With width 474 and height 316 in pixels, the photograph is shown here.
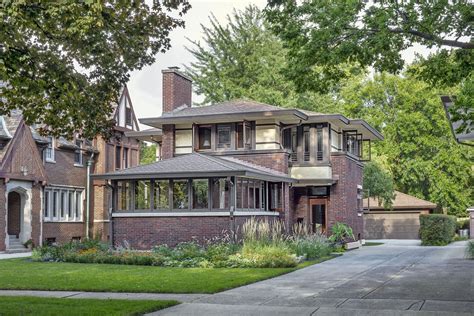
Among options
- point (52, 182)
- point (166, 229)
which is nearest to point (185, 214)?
point (166, 229)

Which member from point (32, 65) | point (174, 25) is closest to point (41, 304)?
point (32, 65)

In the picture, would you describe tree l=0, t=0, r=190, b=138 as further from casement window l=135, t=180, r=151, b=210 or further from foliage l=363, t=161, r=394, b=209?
foliage l=363, t=161, r=394, b=209

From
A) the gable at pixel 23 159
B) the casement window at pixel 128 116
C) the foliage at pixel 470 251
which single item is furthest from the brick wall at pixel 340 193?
the casement window at pixel 128 116

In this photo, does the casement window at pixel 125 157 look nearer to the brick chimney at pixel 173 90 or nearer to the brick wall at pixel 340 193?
the brick chimney at pixel 173 90

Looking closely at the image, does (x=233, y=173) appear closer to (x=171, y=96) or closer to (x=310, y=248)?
(x=310, y=248)

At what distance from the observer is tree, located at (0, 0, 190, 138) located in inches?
438

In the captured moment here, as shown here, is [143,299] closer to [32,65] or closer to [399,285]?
[32,65]

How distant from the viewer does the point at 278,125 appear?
105 ft

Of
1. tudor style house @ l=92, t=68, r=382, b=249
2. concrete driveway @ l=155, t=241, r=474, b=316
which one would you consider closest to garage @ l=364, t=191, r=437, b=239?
tudor style house @ l=92, t=68, r=382, b=249

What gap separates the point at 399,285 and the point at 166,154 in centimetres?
1850

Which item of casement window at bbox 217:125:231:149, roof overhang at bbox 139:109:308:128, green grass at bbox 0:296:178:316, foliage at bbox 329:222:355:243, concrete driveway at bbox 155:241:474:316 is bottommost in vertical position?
concrete driveway at bbox 155:241:474:316

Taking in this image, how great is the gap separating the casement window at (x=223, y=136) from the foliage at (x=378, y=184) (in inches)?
551

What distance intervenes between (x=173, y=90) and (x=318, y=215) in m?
9.70

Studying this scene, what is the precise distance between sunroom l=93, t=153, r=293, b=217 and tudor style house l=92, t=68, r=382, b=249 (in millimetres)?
40
